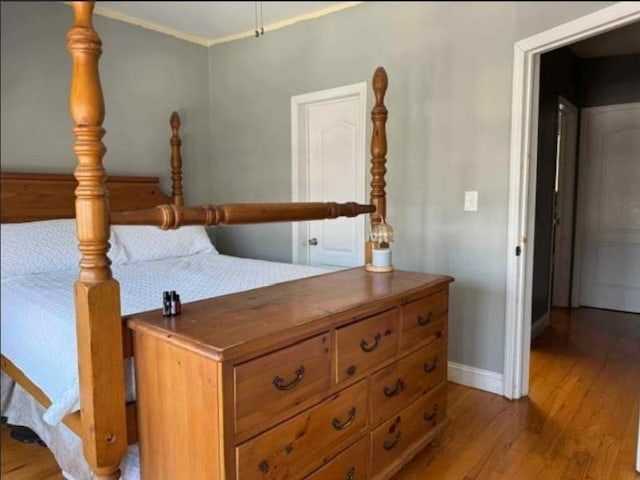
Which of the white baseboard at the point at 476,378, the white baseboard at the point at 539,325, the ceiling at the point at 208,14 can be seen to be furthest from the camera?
the white baseboard at the point at 539,325

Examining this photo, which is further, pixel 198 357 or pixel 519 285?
pixel 519 285

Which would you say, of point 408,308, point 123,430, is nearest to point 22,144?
point 123,430

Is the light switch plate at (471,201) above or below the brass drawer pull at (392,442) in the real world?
above

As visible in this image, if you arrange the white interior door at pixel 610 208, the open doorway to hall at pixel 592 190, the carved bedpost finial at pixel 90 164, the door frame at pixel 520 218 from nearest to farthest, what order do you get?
the carved bedpost finial at pixel 90 164, the door frame at pixel 520 218, the open doorway to hall at pixel 592 190, the white interior door at pixel 610 208

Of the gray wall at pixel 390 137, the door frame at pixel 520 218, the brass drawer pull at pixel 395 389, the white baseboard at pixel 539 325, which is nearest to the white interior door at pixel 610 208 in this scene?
the white baseboard at pixel 539 325

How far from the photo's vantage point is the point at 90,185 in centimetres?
109

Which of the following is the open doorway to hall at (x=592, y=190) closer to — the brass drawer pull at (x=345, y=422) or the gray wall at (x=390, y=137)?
the gray wall at (x=390, y=137)

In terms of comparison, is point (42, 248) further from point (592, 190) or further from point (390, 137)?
point (592, 190)

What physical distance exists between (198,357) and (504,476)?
136cm

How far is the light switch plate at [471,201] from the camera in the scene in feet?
8.00

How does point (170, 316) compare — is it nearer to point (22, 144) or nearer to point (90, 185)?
point (90, 185)

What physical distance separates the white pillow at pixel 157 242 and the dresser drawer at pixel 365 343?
5.13ft

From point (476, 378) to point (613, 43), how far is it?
2.25 metres

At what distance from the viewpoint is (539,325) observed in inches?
138
